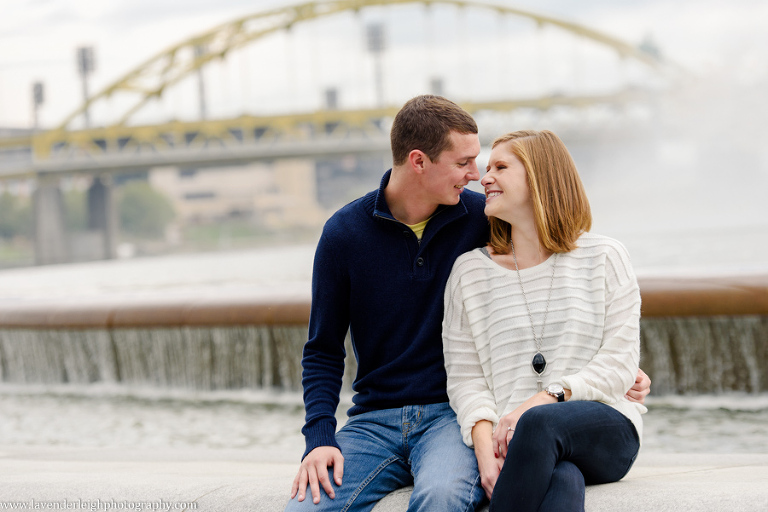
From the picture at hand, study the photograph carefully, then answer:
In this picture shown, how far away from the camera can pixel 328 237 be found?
211 cm

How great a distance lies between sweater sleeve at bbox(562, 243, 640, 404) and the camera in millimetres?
1807

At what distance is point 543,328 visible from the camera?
6.24 feet

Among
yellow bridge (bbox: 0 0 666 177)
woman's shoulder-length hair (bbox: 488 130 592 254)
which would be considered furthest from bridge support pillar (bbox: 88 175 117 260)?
woman's shoulder-length hair (bbox: 488 130 592 254)

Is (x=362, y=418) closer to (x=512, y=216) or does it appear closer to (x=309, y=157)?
(x=512, y=216)

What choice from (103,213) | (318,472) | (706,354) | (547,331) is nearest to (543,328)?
(547,331)

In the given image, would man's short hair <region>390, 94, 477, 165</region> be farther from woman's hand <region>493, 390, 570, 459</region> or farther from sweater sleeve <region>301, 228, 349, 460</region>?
woman's hand <region>493, 390, 570, 459</region>

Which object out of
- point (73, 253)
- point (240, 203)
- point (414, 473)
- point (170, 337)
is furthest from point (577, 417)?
point (240, 203)

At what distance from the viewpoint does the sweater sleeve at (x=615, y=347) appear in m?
1.81

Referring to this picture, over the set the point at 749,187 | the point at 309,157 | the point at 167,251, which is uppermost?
the point at 309,157

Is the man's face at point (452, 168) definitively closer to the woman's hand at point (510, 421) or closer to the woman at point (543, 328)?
the woman at point (543, 328)

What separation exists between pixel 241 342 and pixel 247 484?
255 cm

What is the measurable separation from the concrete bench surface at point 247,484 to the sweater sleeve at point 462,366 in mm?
266

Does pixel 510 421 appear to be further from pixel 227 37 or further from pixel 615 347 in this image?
pixel 227 37

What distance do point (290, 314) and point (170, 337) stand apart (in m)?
0.91
